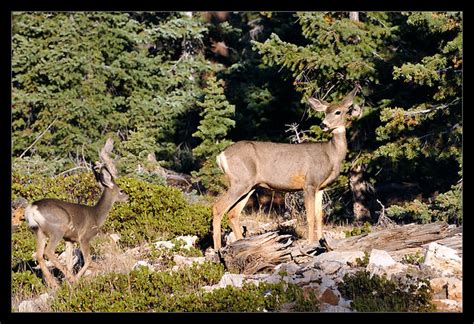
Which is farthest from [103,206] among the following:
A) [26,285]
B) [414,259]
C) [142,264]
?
[414,259]

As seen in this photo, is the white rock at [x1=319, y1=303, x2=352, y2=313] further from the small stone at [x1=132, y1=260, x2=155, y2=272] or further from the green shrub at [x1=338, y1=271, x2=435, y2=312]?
the small stone at [x1=132, y1=260, x2=155, y2=272]

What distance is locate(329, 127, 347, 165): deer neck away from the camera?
12359mm

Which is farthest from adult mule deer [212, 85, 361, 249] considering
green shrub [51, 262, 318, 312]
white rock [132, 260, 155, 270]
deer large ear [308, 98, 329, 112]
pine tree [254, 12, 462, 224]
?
pine tree [254, 12, 462, 224]

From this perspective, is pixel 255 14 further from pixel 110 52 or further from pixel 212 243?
pixel 212 243

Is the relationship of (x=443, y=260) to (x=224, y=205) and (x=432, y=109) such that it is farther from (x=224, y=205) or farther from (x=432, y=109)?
(x=432, y=109)

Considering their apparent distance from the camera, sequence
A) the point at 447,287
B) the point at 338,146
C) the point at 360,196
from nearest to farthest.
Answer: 1. the point at 447,287
2. the point at 338,146
3. the point at 360,196

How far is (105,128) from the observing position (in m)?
19.1

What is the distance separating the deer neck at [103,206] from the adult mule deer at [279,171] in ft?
5.18

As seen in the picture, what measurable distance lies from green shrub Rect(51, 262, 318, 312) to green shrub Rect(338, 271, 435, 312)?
1.66 ft

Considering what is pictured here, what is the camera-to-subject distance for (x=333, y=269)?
10.7m

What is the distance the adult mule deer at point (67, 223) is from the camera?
1036 cm

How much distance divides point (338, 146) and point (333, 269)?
2365mm

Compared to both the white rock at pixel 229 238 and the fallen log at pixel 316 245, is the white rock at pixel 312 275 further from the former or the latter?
the white rock at pixel 229 238

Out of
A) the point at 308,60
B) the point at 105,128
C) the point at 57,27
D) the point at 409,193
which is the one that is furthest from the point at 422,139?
the point at 57,27
